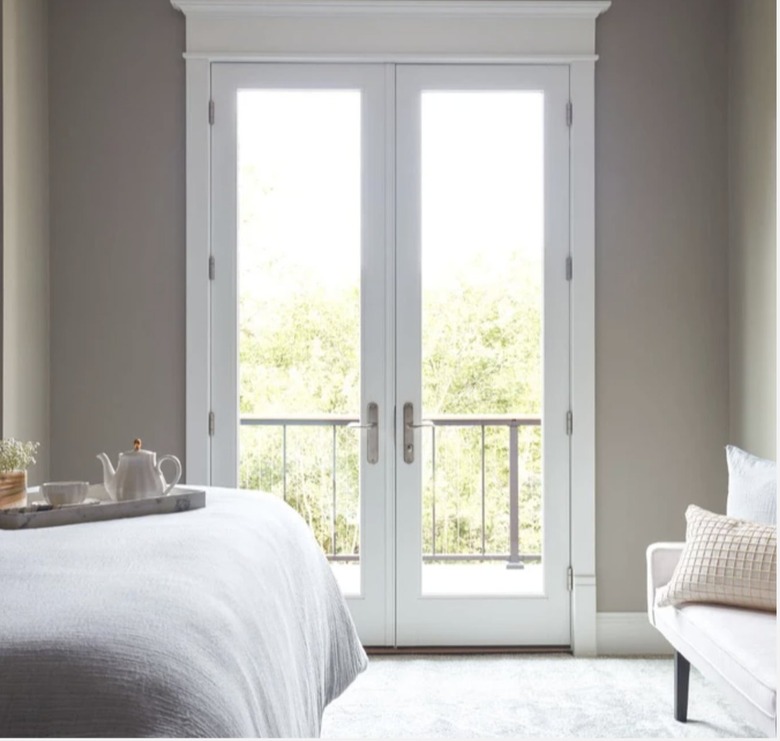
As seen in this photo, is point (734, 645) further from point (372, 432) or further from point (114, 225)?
point (114, 225)

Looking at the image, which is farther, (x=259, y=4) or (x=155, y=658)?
(x=259, y=4)

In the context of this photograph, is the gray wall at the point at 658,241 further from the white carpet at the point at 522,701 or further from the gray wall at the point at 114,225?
the gray wall at the point at 114,225

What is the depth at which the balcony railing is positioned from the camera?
3.60 m

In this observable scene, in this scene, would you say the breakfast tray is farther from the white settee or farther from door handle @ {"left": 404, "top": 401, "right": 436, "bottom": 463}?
door handle @ {"left": 404, "top": 401, "right": 436, "bottom": 463}

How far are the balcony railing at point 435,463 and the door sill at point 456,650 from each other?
0.34 meters

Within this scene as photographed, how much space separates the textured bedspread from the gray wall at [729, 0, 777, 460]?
2.13 meters

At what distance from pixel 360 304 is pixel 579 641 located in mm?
1674

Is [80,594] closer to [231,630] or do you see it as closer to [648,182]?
[231,630]

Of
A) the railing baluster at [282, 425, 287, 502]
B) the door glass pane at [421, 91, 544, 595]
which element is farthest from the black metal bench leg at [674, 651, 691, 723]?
the railing baluster at [282, 425, 287, 502]

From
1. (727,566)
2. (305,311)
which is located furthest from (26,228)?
(727,566)

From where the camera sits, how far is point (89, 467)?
140 inches

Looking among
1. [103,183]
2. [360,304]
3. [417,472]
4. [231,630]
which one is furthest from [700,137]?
[231,630]

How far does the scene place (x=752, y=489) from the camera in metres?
2.79

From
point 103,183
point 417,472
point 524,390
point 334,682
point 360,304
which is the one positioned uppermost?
point 103,183
